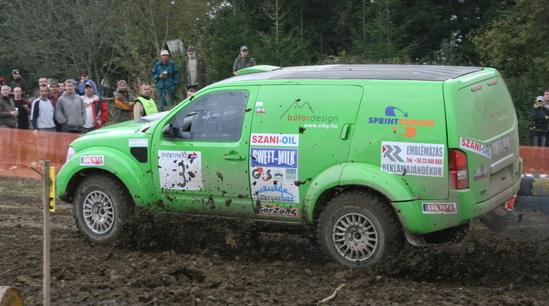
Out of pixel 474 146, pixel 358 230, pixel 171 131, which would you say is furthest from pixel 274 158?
pixel 474 146

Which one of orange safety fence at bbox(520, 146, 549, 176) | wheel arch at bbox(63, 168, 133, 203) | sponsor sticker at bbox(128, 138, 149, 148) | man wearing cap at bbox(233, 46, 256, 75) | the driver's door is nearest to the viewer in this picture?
the driver's door

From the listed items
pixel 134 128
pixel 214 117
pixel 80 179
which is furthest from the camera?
pixel 80 179

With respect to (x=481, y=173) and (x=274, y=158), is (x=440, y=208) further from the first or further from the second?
(x=274, y=158)

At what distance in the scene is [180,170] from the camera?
8.56 meters

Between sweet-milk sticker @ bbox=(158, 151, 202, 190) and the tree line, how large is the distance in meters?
13.7

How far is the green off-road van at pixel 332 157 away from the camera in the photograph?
735cm

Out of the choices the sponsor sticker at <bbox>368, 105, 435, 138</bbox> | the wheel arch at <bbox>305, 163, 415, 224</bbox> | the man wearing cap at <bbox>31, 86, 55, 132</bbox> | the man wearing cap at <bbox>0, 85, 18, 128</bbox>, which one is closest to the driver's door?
the wheel arch at <bbox>305, 163, 415, 224</bbox>

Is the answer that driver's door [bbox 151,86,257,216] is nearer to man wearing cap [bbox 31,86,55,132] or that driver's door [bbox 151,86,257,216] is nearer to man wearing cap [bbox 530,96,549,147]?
man wearing cap [bbox 31,86,55,132]

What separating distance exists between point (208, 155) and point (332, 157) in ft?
4.63

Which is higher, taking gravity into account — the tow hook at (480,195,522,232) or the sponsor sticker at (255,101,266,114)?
the sponsor sticker at (255,101,266,114)

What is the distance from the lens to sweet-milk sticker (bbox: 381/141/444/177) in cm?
725

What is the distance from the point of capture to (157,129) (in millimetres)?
Answer: 8758

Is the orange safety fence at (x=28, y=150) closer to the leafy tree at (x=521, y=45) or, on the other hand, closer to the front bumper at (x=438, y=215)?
the front bumper at (x=438, y=215)

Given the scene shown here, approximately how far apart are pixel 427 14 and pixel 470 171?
84.6 feet
